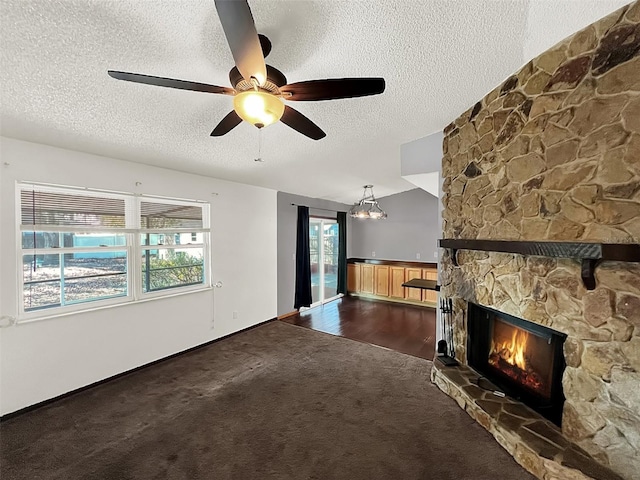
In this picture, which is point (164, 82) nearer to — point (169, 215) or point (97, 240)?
point (97, 240)

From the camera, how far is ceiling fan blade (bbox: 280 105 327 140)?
5.39 feet

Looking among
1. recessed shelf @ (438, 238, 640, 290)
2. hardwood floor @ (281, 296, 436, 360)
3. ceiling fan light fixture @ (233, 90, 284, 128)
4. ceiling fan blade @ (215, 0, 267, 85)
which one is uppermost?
ceiling fan blade @ (215, 0, 267, 85)

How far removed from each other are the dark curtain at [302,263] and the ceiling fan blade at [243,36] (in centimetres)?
434

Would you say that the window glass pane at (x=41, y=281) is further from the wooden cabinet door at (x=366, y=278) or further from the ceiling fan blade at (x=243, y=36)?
the wooden cabinet door at (x=366, y=278)

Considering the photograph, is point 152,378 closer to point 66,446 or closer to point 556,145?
point 66,446

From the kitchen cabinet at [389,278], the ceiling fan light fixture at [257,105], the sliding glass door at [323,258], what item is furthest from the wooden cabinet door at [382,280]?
the ceiling fan light fixture at [257,105]

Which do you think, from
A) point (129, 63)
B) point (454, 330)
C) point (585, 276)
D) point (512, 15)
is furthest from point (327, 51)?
point (454, 330)

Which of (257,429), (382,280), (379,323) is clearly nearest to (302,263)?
(379,323)

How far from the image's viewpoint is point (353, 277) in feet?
23.4

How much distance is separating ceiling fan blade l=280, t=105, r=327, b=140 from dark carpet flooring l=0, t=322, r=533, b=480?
2303 mm

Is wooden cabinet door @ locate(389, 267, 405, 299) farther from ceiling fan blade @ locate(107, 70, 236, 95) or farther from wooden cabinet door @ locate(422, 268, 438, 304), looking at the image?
ceiling fan blade @ locate(107, 70, 236, 95)

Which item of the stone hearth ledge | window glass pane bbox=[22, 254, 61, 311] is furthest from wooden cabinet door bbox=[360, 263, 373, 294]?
window glass pane bbox=[22, 254, 61, 311]

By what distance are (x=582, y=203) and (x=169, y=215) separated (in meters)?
4.08

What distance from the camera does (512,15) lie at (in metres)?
1.50
